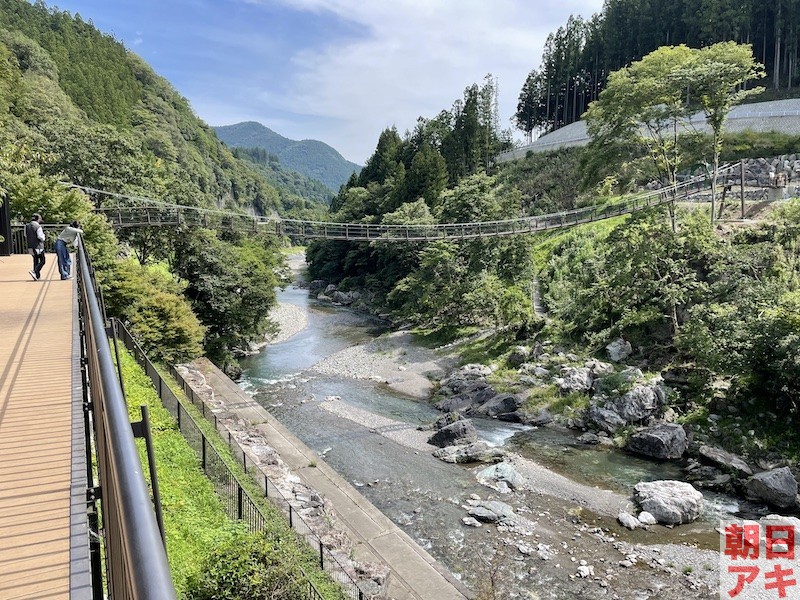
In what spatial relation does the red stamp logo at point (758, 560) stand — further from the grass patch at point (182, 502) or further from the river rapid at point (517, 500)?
the grass patch at point (182, 502)

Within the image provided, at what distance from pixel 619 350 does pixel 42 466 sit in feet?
55.3

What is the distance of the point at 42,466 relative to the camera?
300cm

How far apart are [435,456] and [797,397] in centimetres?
856

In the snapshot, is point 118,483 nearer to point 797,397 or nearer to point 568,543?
point 568,543

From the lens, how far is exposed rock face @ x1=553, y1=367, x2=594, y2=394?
50.7 feet

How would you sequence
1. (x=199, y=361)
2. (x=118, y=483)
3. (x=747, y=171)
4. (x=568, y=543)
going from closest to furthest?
(x=118, y=483) < (x=568, y=543) < (x=199, y=361) < (x=747, y=171)

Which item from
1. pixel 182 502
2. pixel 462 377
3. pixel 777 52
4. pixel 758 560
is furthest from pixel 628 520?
pixel 777 52

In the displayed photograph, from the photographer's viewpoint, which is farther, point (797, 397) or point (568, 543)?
point (797, 397)

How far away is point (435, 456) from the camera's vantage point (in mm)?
12812

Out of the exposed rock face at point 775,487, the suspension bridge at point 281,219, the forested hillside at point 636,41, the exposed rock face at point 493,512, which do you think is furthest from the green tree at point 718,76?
the forested hillside at point 636,41

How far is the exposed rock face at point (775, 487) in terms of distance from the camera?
33.6 feet

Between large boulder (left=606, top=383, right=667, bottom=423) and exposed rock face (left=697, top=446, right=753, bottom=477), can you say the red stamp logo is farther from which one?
large boulder (left=606, top=383, right=667, bottom=423)

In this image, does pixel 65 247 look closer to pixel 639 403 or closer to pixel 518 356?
pixel 639 403

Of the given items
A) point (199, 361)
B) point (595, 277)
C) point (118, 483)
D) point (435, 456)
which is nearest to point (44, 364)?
point (118, 483)
